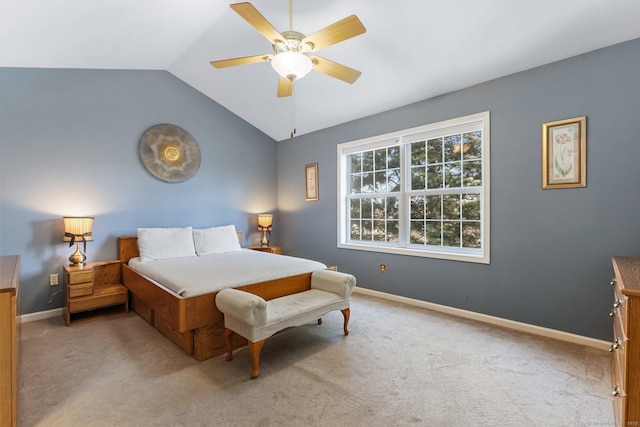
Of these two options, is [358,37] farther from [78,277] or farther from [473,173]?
[78,277]

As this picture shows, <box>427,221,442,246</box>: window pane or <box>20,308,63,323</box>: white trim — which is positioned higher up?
<box>427,221,442,246</box>: window pane

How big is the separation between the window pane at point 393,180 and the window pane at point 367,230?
0.59 meters

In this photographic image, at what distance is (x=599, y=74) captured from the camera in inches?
95.6

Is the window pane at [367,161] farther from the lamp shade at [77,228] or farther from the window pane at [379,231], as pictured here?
the lamp shade at [77,228]

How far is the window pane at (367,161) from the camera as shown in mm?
4215

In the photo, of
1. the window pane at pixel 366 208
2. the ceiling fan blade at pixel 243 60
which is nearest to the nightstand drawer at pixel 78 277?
the ceiling fan blade at pixel 243 60

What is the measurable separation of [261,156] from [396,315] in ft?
11.1

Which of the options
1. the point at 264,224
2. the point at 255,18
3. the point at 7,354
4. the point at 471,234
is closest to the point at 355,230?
the point at 264,224

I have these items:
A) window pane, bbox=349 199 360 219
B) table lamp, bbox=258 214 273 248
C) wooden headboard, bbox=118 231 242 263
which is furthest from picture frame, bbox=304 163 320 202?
wooden headboard, bbox=118 231 242 263

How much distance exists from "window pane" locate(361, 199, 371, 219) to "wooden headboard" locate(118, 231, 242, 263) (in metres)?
3.02

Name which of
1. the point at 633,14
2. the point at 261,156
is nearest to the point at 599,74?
the point at 633,14

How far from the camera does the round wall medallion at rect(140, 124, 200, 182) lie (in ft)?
13.0

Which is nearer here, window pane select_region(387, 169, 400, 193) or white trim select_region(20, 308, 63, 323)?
white trim select_region(20, 308, 63, 323)

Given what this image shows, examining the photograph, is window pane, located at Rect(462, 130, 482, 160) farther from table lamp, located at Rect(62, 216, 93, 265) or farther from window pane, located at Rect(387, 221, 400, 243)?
table lamp, located at Rect(62, 216, 93, 265)
